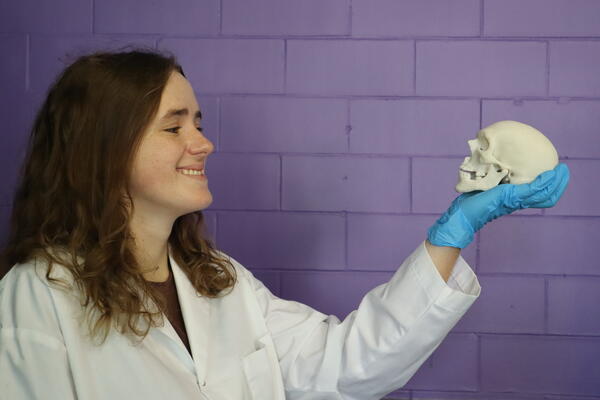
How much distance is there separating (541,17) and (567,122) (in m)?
0.31

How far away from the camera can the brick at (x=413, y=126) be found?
198cm

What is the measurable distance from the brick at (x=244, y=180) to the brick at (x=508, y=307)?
2.20 ft

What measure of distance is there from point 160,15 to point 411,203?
0.95 m

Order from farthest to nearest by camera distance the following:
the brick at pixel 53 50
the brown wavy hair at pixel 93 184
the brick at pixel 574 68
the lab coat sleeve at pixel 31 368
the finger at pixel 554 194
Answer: the brick at pixel 53 50 → the brick at pixel 574 68 → the finger at pixel 554 194 → the brown wavy hair at pixel 93 184 → the lab coat sleeve at pixel 31 368

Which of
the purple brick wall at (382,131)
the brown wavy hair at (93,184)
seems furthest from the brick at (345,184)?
the brown wavy hair at (93,184)

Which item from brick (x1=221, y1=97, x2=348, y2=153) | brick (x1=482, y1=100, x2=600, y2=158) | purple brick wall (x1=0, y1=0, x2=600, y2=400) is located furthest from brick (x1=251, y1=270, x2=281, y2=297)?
brick (x1=482, y1=100, x2=600, y2=158)

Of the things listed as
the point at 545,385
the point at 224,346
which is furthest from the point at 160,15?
the point at 545,385

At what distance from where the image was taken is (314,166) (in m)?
2.02

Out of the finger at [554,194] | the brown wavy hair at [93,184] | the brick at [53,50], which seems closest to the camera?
the brown wavy hair at [93,184]

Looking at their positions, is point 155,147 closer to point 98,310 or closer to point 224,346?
point 98,310

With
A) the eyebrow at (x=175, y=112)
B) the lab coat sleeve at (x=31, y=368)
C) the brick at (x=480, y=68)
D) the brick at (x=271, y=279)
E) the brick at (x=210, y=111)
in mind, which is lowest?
the lab coat sleeve at (x=31, y=368)

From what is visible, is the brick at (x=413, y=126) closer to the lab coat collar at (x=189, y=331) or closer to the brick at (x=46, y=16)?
the lab coat collar at (x=189, y=331)

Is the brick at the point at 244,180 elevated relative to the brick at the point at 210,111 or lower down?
lower down

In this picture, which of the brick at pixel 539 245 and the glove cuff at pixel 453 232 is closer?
the glove cuff at pixel 453 232
